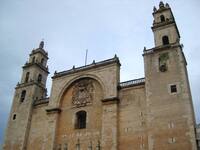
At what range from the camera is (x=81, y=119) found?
91.6ft

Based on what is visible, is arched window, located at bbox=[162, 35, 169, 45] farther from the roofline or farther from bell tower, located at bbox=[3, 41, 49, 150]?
bell tower, located at bbox=[3, 41, 49, 150]

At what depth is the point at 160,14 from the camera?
29594 millimetres

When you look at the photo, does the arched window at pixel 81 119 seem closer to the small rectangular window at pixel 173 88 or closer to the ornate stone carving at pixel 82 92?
the ornate stone carving at pixel 82 92

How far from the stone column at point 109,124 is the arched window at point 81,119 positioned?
312 centimetres

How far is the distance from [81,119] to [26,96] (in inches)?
366

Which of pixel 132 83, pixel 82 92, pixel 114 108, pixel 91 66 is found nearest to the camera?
pixel 114 108

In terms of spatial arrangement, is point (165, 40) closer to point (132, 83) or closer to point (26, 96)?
point (132, 83)

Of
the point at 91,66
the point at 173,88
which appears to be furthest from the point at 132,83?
the point at 91,66

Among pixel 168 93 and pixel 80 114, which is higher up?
pixel 168 93

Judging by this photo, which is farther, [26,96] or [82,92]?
[26,96]

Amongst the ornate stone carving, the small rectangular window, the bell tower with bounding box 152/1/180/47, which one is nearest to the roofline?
the ornate stone carving

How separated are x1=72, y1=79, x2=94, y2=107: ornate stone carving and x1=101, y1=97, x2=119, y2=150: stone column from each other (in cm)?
268

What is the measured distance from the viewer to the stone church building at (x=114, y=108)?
21844 mm

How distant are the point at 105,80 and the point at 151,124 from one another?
7.54 m
